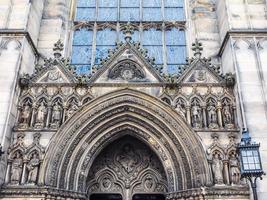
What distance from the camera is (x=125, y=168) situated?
1188cm

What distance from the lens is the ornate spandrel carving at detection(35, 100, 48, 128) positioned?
1094cm

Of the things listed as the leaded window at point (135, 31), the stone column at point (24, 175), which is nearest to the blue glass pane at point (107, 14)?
the leaded window at point (135, 31)

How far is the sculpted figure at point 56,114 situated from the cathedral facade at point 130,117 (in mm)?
31

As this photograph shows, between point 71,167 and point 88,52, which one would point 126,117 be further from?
point 88,52

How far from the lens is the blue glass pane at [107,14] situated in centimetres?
1481

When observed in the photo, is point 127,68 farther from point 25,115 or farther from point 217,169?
point 217,169

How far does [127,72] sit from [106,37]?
123 inches

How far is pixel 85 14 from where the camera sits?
14945 mm

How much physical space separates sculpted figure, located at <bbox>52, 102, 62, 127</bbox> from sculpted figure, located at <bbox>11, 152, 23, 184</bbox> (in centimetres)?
143

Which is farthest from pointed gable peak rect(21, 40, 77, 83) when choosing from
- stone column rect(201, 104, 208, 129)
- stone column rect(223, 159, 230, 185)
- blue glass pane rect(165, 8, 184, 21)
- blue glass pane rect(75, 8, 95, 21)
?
stone column rect(223, 159, 230, 185)

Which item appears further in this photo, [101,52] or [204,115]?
[101,52]

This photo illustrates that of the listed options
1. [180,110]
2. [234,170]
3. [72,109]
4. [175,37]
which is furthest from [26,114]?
[175,37]

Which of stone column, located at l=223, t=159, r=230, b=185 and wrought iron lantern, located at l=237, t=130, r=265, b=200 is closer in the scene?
wrought iron lantern, located at l=237, t=130, r=265, b=200

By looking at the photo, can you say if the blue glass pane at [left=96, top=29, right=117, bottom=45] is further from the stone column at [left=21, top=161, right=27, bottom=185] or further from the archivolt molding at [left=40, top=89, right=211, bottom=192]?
the stone column at [left=21, top=161, right=27, bottom=185]
